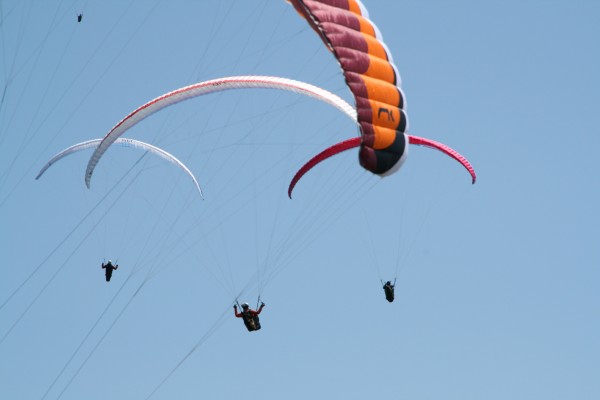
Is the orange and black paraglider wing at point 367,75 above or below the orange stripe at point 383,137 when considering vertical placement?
above

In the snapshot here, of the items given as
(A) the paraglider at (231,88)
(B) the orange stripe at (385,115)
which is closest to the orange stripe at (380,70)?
(B) the orange stripe at (385,115)

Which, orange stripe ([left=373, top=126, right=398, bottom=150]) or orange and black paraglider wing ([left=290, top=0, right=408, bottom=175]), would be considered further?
orange stripe ([left=373, top=126, right=398, bottom=150])

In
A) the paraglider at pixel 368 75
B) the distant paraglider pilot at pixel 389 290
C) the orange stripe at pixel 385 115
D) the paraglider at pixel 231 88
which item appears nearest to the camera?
the paraglider at pixel 368 75

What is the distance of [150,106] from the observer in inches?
1718

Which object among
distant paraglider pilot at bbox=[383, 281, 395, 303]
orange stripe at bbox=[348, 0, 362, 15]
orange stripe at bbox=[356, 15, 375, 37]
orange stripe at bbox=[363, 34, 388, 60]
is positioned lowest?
distant paraglider pilot at bbox=[383, 281, 395, 303]

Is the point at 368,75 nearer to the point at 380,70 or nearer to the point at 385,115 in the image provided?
the point at 380,70

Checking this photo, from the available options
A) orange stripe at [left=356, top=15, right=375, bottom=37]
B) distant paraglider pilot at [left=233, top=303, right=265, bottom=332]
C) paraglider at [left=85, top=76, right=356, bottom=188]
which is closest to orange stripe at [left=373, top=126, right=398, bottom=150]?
orange stripe at [left=356, top=15, right=375, bottom=37]

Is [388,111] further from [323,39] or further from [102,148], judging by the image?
[102,148]

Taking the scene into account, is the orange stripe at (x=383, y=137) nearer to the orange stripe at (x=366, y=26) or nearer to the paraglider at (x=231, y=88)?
the orange stripe at (x=366, y=26)

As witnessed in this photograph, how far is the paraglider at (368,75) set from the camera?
122 ft

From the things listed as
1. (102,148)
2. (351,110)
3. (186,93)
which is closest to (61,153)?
(102,148)

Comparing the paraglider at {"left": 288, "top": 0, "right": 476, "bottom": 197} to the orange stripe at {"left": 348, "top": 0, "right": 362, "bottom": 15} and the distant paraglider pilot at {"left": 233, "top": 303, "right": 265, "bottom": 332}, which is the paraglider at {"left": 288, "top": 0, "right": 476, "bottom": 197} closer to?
the orange stripe at {"left": 348, "top": 0, "right": 362, "bottom": 15}

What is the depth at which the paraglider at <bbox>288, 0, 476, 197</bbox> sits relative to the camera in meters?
37.2

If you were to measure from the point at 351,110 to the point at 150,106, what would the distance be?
20.0ft
